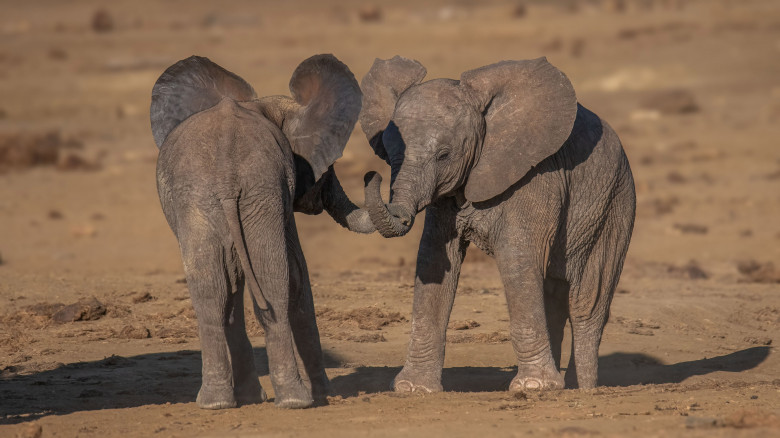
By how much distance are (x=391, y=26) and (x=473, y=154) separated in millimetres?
34241

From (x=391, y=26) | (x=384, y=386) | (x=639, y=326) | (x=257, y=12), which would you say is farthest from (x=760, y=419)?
(x=257, y=12)

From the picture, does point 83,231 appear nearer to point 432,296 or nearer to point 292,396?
point 432,296

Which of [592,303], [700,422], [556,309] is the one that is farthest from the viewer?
[556,309]

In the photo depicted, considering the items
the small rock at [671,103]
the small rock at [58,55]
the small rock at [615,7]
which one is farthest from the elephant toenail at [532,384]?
the small rock at [615,7]

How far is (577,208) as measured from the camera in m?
8.95

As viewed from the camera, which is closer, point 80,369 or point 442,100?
point 442,100

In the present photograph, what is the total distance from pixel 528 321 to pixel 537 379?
16.9 inches

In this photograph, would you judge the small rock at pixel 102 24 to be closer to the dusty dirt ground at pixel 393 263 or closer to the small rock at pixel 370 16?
the dusty dirt ground at pixel 393 263

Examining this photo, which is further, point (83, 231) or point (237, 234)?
point (83, 231)

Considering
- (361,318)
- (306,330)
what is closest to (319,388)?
(306,330)

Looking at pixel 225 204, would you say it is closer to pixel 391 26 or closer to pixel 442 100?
pixel 442 100

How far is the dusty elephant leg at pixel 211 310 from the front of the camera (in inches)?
289

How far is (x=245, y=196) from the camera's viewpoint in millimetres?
7336

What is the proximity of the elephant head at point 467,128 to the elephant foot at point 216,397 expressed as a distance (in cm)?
145
